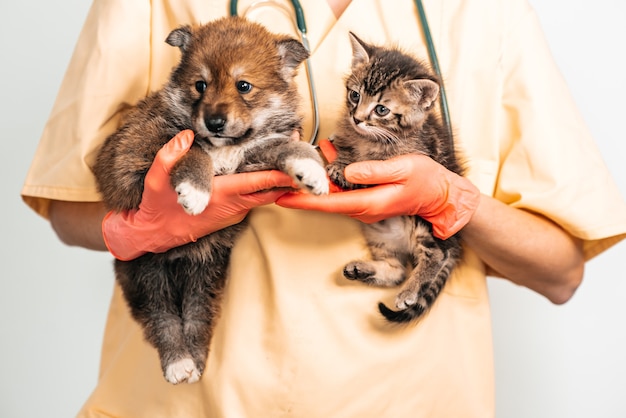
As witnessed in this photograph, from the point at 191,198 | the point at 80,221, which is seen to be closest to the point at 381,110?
the point at 191,198

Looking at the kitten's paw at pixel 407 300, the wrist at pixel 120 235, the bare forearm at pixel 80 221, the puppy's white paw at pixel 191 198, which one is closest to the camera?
the puppy's white paw at pixel 191 198

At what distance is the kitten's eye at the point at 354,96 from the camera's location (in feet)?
5.76

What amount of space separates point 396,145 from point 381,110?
99mm

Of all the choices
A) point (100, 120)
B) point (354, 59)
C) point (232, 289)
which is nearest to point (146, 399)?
point (232, 289)

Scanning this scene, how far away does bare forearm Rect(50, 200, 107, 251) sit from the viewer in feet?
6.50

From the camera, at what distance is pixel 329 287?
1.71m

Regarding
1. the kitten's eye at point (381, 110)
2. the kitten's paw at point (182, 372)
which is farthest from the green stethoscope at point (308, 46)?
the kitten's paw at point (182, 372)

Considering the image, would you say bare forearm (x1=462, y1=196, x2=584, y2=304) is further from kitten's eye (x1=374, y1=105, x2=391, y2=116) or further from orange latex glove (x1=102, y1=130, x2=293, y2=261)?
orange latex glove (x1=102, y1=130, x2=293, y2=261)

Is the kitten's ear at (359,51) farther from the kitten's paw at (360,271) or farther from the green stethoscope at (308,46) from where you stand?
the kitten's paw at (360,271)

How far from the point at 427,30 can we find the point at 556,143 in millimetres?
468

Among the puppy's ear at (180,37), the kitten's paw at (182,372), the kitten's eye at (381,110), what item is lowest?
the kitten's paw at (182,372)

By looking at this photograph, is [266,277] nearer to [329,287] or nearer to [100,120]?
[329,287]

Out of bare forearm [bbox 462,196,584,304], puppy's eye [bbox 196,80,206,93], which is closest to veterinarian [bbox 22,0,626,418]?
bare forearm [bbox 462,196,584,304]

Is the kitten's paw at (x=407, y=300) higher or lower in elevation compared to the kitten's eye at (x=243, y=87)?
lower
